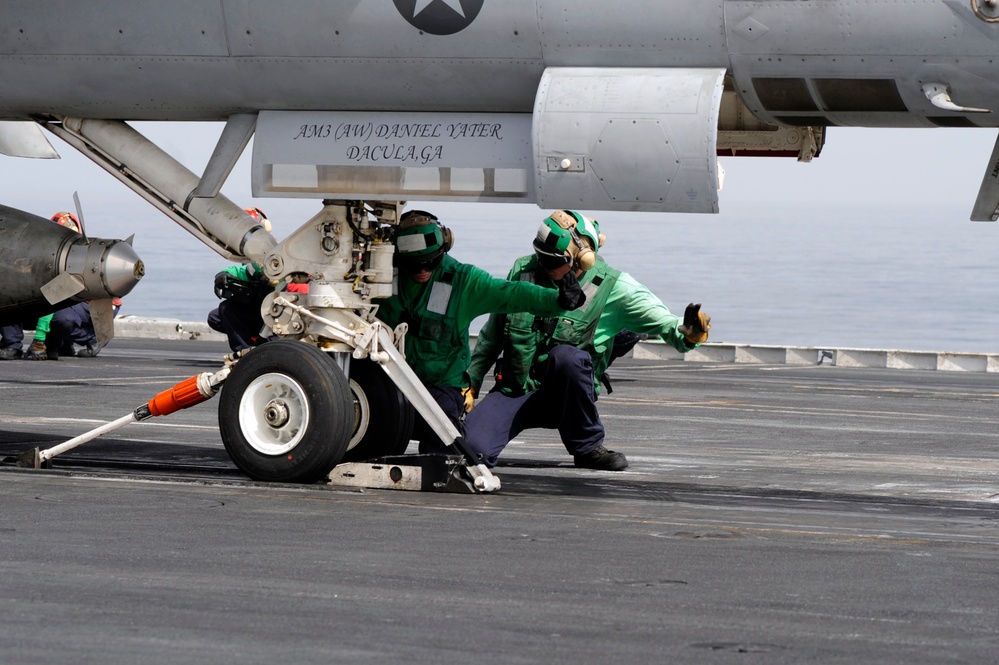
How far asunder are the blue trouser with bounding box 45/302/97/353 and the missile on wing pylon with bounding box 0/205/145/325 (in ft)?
33.4

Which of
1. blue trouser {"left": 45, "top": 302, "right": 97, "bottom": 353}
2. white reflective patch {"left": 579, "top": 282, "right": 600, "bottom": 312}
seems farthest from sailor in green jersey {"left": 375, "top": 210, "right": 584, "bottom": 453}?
blue trouser {"left": 45, "top": 302, "right": 97, "bottom": 353}

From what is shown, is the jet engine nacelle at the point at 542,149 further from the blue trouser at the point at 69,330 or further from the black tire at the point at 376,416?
the blue trouser at the point at 69,330

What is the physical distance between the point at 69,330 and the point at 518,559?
591 inches

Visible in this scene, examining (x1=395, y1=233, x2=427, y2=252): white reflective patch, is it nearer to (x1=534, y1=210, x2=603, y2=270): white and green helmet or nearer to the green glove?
(x1=534, y1=210, x2=603, y2=270): white and green helmet

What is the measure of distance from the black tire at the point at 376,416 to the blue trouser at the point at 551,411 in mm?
601

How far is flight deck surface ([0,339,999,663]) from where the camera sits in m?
5.11

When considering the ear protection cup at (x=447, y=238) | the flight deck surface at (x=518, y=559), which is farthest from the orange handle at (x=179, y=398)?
the ear protection cup at (x=447, y=238)

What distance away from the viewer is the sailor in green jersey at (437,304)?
30.3ft

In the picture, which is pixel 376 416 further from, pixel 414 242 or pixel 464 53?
pixel 464 53

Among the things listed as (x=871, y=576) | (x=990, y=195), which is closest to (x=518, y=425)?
(x=990, y=195)

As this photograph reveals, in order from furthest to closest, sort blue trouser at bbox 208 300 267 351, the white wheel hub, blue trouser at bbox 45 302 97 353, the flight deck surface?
blue trouser at bbox 45 302 97 353 → blue trouser at bbox 208 300 267 351 → the white wheel hub → the flight deck surface

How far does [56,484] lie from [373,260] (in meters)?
2.26

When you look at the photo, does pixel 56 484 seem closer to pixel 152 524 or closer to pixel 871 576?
pixel 152 524

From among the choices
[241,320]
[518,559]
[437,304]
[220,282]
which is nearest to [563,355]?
[437,304]
